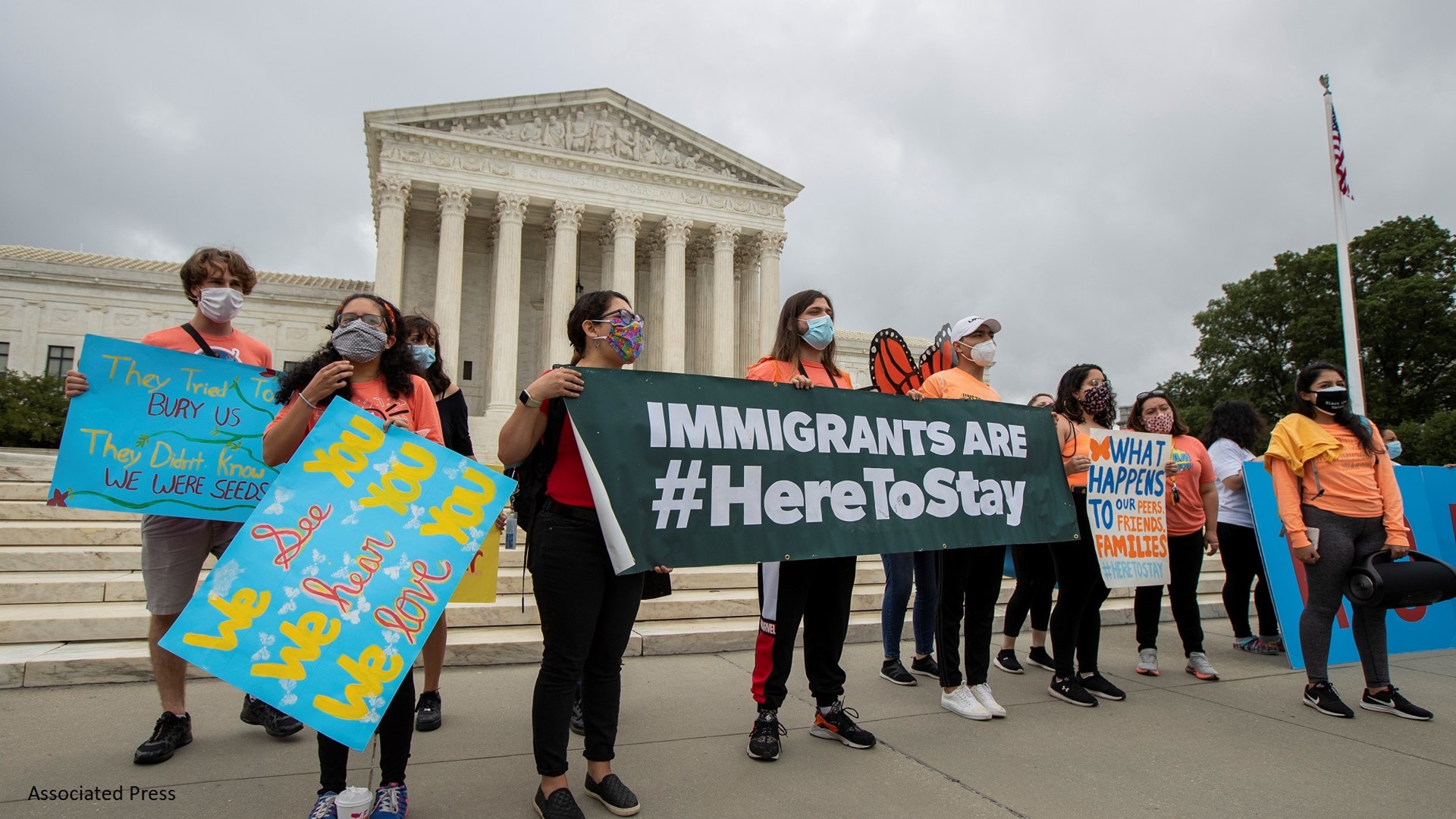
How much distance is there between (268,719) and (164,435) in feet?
5.20

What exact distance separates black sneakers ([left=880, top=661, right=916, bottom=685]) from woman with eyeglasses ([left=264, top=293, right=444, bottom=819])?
3.30 meters

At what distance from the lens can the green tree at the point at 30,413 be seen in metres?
24.8

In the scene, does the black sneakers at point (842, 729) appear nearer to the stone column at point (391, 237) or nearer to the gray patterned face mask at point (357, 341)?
the gray patterned face mask at point (357, 341)

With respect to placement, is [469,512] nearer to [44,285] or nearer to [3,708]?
[3,708]

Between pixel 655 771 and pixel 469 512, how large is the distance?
1497 mm

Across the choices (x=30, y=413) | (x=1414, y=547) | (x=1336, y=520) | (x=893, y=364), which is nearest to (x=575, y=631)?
(x=893, y=364)

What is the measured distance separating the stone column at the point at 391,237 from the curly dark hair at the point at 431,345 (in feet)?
89.7

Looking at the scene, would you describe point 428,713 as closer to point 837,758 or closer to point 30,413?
point 837,758

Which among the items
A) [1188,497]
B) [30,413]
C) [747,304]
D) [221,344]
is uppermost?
[747,304]

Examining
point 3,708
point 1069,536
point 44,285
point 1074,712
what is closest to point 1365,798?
point 1074,712

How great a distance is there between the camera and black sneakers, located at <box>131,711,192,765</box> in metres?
3.38

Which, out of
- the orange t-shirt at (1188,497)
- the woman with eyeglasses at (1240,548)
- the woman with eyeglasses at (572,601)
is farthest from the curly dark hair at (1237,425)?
the woman with eyeglasses at (572,601)

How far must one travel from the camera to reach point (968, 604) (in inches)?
173

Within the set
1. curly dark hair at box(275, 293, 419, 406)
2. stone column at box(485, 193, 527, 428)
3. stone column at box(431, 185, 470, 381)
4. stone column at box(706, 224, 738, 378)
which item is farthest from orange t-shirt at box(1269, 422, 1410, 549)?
stone column at box(706, 224, 738, 378)
